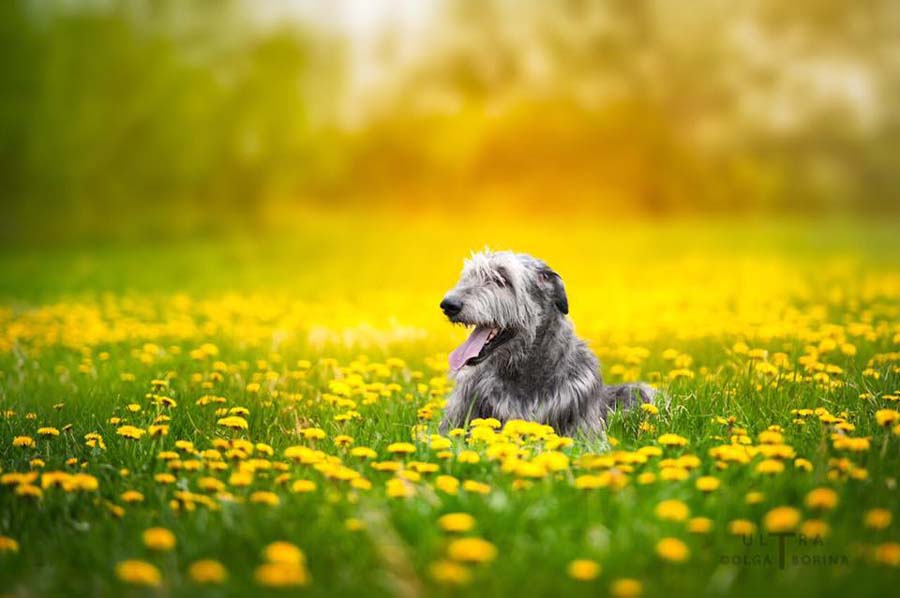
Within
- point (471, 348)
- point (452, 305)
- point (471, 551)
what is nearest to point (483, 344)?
point (471, 348)

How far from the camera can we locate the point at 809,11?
31.3 metres

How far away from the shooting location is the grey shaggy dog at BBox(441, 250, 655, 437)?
19.4 feet

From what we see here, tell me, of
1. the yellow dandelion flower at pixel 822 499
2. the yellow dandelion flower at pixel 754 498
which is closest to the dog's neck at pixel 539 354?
the yellow dandelion flower at pixel 754 498

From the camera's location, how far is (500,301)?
231 inches

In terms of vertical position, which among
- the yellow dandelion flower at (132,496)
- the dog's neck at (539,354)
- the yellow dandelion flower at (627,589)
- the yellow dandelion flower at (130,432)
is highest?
the dog's neck at (539,354)

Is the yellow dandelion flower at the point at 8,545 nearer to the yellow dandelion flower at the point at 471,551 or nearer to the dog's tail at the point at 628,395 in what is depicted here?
the yellow dandelion flower at the point at 471,551

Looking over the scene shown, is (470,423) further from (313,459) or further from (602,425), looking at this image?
(313,459)

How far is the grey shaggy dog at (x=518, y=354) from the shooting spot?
19.4 ft

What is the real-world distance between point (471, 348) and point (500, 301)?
0.43 metres

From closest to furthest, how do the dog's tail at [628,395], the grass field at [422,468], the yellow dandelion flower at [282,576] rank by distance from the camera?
1. the yellow dandelion flower at [282,576]
2. the grass field at [422,468]
3. the dog's tail at [628,395]

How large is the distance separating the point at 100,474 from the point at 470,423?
2357mm

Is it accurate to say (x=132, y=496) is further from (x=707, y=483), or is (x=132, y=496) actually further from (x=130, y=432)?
(x=707, y=483)

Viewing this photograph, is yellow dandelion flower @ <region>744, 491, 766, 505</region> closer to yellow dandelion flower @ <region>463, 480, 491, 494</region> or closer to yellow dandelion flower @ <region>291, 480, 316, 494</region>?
yellow dandelion flower @ <region>463, 480, 491, 494</region>

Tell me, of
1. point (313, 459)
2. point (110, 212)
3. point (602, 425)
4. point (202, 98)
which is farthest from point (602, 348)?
point (110, 212)
